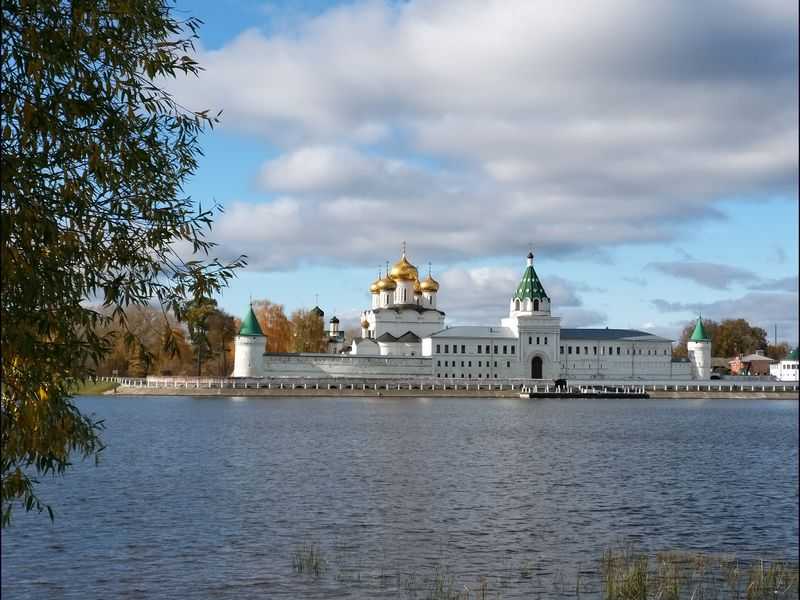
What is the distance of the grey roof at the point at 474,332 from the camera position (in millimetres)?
80625

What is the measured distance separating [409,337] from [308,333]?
34.6 ft

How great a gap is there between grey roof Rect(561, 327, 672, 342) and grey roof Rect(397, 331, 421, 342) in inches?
477

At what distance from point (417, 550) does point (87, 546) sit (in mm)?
4647

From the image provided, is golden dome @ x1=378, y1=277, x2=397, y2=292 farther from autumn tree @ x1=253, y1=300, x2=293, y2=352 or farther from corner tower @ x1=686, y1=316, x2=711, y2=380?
corner tower @ x1=686, y1=316, x2=711, y2=380

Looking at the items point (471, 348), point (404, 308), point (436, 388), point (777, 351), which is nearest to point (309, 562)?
point (436, 388)

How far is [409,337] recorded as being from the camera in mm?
82875

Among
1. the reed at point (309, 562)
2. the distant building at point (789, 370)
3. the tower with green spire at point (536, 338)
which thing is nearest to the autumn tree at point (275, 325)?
the tower with green spire at point (536, 338)

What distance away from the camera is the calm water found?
12695 millimetres

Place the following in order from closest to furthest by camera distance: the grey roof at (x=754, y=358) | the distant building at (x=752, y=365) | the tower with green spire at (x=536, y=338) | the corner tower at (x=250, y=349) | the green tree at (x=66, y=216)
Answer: the green tree at (x=66, y=216)
the corner tower at (x=250, y=349)
the tower with green spire at (x=536, y=338)
the distant building at (x=752, y=365)
the grey roof at (x=754, y=358)

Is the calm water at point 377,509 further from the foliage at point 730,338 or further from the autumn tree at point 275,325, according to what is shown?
the foliage at point 730,338

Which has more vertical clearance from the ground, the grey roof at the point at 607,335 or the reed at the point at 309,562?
the grey roof at the point at 607,335

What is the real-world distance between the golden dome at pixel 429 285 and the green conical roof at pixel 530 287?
7.63m

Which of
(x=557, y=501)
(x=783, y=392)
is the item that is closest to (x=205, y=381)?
(x=783, y=392)

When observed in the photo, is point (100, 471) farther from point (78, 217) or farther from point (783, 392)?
point (783, 392)
